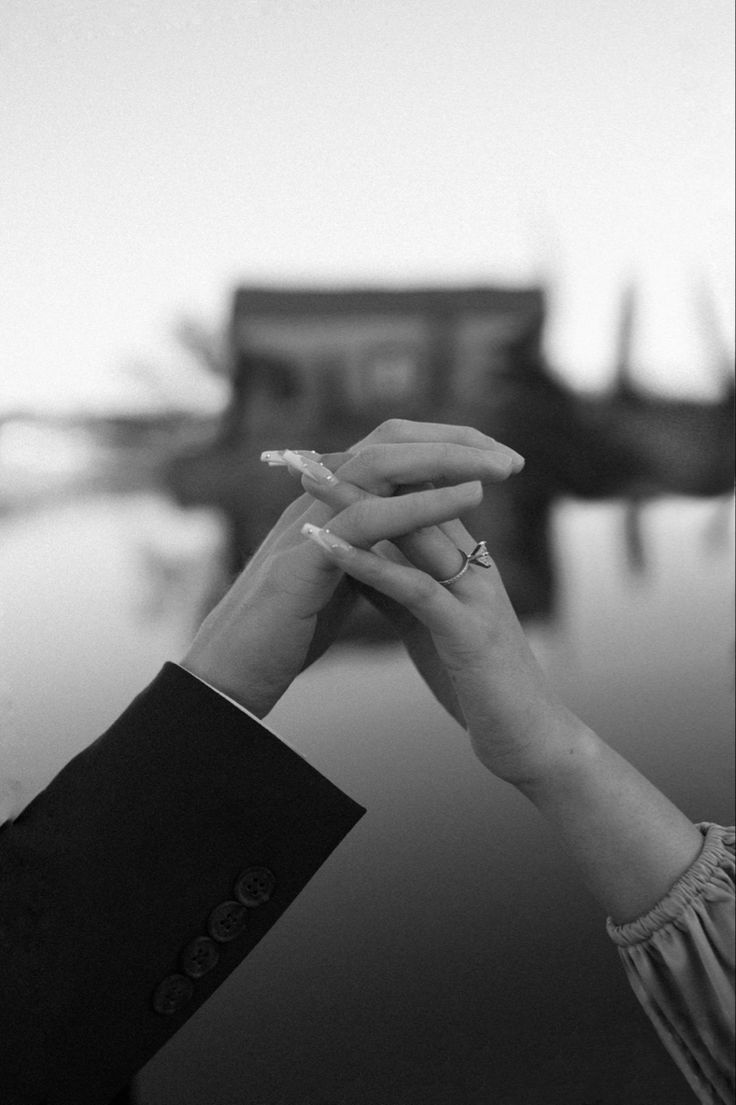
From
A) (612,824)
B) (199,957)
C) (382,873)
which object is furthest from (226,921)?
(612,824)

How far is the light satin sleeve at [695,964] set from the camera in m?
0.56

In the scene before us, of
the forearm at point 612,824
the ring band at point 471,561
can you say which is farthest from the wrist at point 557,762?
the ring band at point 471,561

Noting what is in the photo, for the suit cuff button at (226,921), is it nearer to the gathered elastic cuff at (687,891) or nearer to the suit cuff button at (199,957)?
the suit cuff button at (199,957)

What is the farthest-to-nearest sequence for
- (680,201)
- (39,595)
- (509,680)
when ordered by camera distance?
(680,201)
(39,595)
(509,680)

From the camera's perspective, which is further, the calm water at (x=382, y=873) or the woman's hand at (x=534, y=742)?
the calm water at (x=382, y=873)

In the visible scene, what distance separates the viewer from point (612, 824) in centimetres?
60

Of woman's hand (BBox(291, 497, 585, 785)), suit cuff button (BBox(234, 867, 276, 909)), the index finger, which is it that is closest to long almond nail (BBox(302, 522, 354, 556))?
woman's hand (BBox(291, 497, 585, 785))

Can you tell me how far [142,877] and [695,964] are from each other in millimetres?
364

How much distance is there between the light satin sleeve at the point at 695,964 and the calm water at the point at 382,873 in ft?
0.59

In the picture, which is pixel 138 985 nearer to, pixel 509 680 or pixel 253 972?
pixel 253 972

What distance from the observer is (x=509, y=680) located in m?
0.61

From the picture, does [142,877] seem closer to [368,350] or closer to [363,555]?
[363,555]

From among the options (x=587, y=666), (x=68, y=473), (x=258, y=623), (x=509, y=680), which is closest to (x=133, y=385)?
(x=68, y=473)

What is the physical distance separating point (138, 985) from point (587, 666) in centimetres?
47
